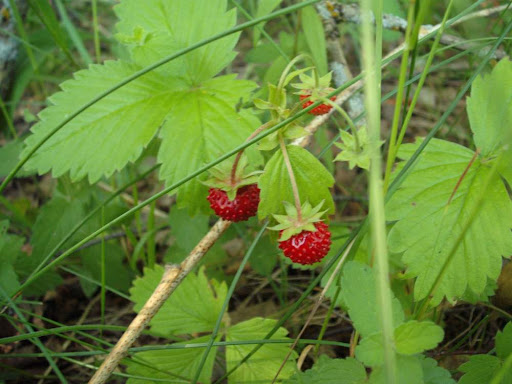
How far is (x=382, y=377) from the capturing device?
975 millimetres

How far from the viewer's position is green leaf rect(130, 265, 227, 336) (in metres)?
1.52

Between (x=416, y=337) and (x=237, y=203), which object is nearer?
(x=416, y=337)

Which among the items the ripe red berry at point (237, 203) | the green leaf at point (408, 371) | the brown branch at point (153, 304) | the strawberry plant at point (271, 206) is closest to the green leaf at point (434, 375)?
the strawberry plant at point (271, 206)

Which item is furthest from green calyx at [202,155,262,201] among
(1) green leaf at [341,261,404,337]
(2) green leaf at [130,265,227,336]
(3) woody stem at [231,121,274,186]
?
(2) green leaf at [130,265,227,336]

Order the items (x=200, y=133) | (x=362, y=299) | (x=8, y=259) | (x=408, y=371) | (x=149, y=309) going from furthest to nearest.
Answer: (x=8, y=259) < (x=200, y=133) < (x=149, y=309) < (x=362, y=299) < (x=408, y=371)

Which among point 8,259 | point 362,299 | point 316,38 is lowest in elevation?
point 8,259

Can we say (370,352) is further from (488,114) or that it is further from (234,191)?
(488,114)

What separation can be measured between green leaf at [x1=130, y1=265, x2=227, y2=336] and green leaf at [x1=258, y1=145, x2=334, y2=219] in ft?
1.56

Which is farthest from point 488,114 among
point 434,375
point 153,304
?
point 153,304

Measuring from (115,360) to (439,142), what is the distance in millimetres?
1002

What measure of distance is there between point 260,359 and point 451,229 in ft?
2.05

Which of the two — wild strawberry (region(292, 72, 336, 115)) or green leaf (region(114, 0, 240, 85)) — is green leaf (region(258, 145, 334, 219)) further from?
green leaf (region(114, 0, 240, 85))

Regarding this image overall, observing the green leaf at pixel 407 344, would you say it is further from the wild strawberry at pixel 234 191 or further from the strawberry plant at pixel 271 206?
the wild strawberry at pixel 234 191

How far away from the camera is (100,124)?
1425 millimetres
